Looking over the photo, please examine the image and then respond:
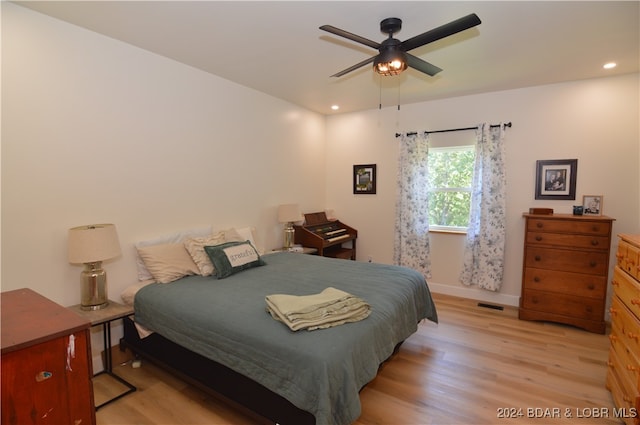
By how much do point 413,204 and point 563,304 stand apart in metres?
1.98

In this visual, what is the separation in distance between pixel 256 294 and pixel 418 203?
288 centimetres

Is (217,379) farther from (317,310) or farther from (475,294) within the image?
(475,294)

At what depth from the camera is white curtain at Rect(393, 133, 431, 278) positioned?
4.34 meters

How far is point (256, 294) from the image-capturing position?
2271 mm

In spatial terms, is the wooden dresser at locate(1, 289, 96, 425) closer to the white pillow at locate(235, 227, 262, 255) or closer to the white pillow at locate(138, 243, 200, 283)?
the white pillow at locate(138, 243, 200, 283)

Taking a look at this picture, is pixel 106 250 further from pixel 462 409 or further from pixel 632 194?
pixel 632 194

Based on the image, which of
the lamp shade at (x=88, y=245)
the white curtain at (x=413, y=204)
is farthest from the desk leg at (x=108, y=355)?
the white curtain at (x=413, y=204)

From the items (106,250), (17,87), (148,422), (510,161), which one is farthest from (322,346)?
(510,161)

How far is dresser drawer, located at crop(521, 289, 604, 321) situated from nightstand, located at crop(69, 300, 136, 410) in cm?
384

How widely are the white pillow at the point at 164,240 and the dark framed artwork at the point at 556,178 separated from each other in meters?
3.78

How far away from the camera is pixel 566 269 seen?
130 inches

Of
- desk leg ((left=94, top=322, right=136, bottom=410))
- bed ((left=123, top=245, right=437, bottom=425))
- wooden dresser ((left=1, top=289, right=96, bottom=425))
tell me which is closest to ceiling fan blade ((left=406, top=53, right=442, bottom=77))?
bed ((left=123, top=245, right=437, bottom=425))

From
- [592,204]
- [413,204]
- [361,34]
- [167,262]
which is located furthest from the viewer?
[413,204]

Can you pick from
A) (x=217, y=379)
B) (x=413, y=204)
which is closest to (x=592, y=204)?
(x=413, y=204)
